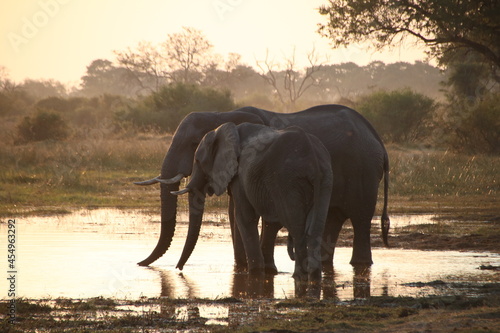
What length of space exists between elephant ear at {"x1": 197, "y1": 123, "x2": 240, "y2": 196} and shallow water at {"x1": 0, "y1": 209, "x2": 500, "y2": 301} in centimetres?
93

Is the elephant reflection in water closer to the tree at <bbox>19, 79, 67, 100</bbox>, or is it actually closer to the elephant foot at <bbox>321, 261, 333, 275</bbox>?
the elephant foot at <bbox>321, 261, 333, 275</bbox>

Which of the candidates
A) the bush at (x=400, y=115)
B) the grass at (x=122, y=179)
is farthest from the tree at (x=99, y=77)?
the grass at (x=122, y=179)

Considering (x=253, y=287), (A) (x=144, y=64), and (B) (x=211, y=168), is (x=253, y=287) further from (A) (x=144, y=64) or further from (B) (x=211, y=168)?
(A) (x=144, y=64)

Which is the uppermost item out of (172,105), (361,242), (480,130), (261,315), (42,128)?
(172,105)

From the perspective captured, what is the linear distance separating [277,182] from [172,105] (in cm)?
2809

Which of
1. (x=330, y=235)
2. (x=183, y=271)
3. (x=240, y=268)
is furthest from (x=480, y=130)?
(x=183, y=271)

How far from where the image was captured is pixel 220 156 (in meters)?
7.57

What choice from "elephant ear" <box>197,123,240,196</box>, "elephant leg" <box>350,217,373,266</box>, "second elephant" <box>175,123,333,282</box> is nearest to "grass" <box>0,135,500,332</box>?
"second elephant" <box>175,123,333,282</box>

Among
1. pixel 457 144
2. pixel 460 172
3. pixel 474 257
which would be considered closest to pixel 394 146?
pixel 457 144

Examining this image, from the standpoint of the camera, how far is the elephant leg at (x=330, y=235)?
27.6ft

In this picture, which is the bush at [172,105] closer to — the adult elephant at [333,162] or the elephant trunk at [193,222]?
the adult elephant at [333,162]

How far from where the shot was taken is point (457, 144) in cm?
2377

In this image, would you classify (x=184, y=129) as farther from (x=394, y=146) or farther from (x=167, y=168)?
(x=394, y=146)

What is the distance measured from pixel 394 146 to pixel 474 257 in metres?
16.6
